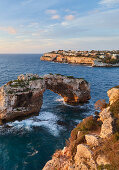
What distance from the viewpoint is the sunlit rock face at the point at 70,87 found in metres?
32.0

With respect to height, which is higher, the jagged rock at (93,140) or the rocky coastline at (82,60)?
the rocky coastline at (82,60)

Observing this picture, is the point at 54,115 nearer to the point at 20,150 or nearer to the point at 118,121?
the point at 20,150

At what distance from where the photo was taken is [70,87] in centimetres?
3306

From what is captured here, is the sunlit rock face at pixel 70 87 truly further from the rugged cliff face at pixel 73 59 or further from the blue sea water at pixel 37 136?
the rugged cliff face at pixel 73 59

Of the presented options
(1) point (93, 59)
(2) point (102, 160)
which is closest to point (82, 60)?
(1) point (93, 59)

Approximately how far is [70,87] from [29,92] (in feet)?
35.7

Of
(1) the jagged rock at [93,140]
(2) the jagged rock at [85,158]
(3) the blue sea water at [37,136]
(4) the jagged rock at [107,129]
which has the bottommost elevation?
(3) the blue sea water at [37,136]

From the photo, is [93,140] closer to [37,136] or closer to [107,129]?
[107,129]

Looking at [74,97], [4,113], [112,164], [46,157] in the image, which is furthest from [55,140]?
[74,97]

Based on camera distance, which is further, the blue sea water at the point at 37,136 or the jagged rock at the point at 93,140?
the blue sea water at the point at 37,136

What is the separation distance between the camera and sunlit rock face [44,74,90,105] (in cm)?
3202

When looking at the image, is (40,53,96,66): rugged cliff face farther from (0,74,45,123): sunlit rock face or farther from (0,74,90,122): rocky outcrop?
(0,74,45,123): sunlit rock face

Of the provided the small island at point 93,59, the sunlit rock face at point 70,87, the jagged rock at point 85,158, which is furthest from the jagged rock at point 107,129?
the small island at point 93,59

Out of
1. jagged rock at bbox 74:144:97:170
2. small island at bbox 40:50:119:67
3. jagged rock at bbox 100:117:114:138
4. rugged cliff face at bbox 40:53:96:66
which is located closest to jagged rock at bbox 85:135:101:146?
jagged rock at bbox 100:117:114:138
